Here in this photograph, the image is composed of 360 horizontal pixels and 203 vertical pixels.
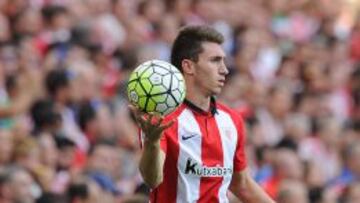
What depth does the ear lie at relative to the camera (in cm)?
859

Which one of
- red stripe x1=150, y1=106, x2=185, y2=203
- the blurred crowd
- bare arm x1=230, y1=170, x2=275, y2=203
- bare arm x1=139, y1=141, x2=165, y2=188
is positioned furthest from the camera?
the blurred crowd

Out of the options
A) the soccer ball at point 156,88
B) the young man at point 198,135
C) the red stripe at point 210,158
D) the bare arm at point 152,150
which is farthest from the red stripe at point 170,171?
the soccer ball at point 156,88

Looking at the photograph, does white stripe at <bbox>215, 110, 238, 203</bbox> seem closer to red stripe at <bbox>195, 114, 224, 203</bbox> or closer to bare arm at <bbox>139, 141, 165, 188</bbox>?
red stripe at <bbox>195, 114, 224, 203</bbox>

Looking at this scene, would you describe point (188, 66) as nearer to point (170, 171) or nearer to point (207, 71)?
point (207, 71)

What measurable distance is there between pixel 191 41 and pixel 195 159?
0.73 metres

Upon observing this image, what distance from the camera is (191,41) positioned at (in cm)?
860

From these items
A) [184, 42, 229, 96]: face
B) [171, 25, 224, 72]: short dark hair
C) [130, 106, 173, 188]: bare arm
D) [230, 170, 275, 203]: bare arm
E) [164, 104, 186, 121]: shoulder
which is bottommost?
[230, 170, 275, 203]: bare arm

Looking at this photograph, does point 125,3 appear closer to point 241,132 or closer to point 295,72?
point 295,72

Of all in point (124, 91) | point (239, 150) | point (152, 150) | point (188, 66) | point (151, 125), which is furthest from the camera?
point (124, 91)

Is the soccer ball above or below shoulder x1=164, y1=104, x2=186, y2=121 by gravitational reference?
above

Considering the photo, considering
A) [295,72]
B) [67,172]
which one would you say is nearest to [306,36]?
[295,72]

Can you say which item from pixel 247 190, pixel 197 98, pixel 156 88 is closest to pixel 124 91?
pixel 247 190

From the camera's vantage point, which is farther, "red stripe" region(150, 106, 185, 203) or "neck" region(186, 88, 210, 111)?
"neck" region(186, 88, 210, 111)

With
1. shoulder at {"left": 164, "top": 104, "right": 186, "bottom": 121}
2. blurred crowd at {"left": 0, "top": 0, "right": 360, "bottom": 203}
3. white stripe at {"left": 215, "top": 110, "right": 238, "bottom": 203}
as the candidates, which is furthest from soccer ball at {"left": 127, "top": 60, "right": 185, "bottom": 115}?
blurred crowd at {"left": 0, "top": 0, "right": 360, "bottom": 203}
